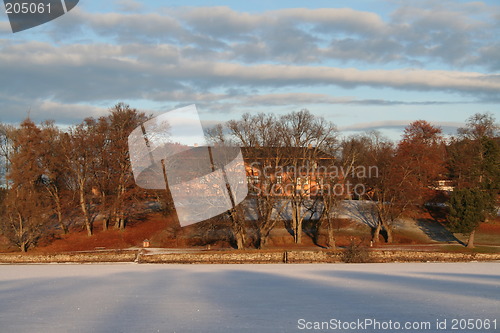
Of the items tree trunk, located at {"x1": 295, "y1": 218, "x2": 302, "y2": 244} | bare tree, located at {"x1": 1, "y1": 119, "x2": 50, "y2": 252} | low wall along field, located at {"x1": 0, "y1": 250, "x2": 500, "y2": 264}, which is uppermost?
bare tree, located at {"x1": 1, "y1": 119, "x2": 50, "y2": 252}

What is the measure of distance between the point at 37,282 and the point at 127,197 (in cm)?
2105

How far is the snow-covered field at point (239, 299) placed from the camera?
11984 mm

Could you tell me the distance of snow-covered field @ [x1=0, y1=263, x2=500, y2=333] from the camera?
1198cm

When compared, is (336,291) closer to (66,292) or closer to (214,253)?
(66,292)

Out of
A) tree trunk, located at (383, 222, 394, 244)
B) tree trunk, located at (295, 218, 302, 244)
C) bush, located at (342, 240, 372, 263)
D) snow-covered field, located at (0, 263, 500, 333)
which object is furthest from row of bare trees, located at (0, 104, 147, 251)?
tree trunk, located at (383, 222, 394, 244)

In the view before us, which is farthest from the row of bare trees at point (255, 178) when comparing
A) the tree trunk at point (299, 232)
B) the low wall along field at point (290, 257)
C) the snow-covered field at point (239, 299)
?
the snow-covered field at point (239, 299)

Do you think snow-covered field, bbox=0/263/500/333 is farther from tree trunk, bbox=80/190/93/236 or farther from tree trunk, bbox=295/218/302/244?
tree trunk, bbox=80/190/93/236

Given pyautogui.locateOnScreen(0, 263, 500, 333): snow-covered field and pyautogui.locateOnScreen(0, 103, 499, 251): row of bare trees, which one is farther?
pyautogui.locateOnScreen(0, 103, 499, 251): row of bare trees

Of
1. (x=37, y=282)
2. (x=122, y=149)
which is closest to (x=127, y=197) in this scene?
(x=122, y=149)

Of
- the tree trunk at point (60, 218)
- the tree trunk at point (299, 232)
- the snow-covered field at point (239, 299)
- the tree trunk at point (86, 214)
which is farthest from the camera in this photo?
the tree trunk at point (60, 218)

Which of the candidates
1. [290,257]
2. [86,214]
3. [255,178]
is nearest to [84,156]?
[86,214]

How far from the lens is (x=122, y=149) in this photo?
42.0 m

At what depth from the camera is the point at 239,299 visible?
1573 cm

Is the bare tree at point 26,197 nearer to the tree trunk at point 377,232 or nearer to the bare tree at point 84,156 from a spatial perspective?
the bare tree at point 84,156
